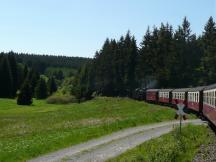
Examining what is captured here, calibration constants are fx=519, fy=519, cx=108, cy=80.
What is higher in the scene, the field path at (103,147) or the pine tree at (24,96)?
the pine tree at (24,96)

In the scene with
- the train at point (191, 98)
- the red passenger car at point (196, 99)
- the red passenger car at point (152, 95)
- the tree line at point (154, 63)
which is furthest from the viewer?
the tree line at point (154, 63)

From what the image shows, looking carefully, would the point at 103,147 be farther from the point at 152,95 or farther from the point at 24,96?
the point at 24,96

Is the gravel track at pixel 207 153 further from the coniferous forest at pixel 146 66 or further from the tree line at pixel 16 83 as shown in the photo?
the tree line at pixel 16 83

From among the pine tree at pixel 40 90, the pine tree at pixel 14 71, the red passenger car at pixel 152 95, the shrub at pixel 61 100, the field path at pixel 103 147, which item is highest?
the pine tree at pixel 14 71

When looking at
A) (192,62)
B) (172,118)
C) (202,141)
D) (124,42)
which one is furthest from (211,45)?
(202,141)

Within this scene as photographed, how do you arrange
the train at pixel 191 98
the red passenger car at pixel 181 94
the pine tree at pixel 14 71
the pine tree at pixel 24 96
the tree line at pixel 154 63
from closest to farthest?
the train at pixel 191 98 < the red passenger car at pixel 181 94 < the tree line at pixel 154 63 < the pine tree at pixel 24 96 < the pine tree at pixel 14 71

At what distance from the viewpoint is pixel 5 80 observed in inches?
5374

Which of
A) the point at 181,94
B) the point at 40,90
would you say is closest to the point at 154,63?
the point at 40,90

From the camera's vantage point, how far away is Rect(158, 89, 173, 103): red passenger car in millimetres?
67938

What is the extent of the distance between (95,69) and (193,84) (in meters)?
38.8

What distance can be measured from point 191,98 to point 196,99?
394cm

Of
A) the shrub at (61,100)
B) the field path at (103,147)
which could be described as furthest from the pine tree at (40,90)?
the field path at (103,147)

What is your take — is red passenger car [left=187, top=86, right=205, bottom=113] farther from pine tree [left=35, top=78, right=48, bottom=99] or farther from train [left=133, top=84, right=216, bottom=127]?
pine tree [left=35, top=78, right=48, bottom=99]

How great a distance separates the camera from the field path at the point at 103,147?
2306 cm
